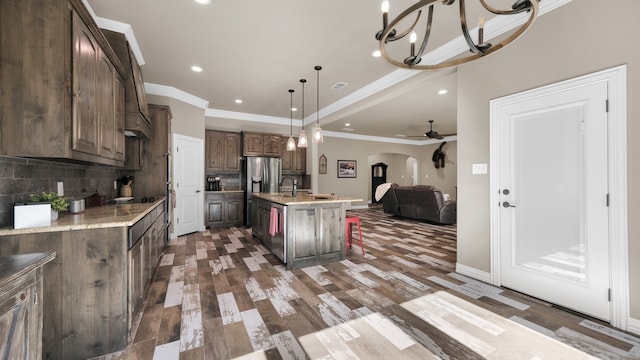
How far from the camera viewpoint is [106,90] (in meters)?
2.31

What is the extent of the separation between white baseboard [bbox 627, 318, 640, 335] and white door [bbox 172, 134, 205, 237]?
603 cm

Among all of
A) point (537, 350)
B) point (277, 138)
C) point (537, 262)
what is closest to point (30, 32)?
point (537, 350)

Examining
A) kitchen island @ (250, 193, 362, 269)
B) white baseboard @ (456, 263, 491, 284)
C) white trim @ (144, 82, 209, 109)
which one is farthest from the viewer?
white trim @ (144, 82, 209, 109)

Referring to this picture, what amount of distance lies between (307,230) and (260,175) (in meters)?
3.41

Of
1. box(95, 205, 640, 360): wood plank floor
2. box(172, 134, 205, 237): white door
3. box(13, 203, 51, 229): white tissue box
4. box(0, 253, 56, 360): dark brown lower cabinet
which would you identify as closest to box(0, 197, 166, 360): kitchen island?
box(13, 203, 51, 229): white tissue box

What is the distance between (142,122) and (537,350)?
15.2 feet

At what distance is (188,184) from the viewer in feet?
17.4

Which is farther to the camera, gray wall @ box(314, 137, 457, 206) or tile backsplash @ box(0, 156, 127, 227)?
gray wall @ box(314, 137, 457, 206)

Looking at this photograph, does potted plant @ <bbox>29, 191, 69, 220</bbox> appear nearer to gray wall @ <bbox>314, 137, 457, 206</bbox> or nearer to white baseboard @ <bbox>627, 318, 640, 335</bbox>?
white baseboard @ <bbox>627, 318, 640, 335</bbox>

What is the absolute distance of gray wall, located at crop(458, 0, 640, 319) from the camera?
196cm

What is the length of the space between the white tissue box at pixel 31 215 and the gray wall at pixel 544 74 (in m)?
3.92

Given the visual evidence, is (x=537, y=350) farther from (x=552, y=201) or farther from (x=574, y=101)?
(x=574, y=101)

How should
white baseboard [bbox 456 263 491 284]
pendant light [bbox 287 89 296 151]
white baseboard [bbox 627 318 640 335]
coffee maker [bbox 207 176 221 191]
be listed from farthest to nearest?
coffee maker [bbox 207 176 221 191] → pendant light [bbox 287 89 296 151] → white baseboard [bbox 456 263 491 284] → white baseboard [bbox 627 318 640 335]

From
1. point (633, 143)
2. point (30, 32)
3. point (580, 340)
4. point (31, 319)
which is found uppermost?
point (30, 32)
